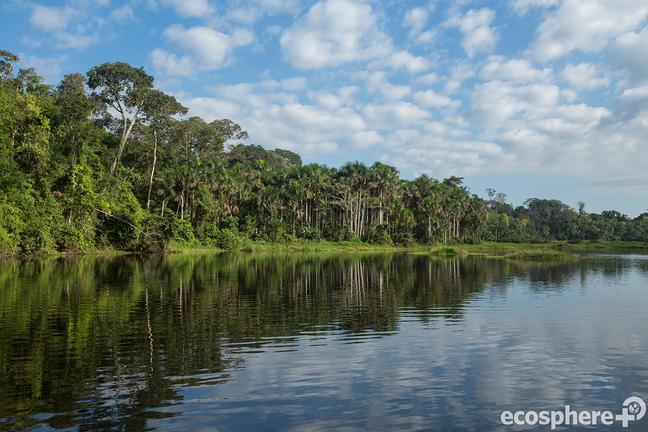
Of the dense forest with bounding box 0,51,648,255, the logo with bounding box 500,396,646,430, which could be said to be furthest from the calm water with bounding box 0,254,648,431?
the dense forest with bounding box 0,51,648,255

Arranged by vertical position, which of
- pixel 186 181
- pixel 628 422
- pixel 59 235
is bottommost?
pixel 628 422

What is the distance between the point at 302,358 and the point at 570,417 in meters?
6.45

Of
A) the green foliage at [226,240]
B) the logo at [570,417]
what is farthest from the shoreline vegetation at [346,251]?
the logo at [570,417]

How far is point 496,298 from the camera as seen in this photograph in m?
26.7

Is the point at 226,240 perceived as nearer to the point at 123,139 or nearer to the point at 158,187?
the point at 158,187

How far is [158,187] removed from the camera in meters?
75.2

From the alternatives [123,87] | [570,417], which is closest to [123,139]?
[123,87]

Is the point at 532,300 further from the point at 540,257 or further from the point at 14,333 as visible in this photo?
the point at 540,257

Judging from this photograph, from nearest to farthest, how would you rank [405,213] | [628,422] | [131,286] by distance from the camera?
[628,422], [131,286], [405,213]

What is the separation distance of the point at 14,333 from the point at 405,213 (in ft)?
281

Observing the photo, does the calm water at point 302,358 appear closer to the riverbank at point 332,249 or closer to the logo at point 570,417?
the logo at point 570,417

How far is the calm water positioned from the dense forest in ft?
96.0

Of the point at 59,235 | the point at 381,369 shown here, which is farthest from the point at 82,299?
the point at 59,235

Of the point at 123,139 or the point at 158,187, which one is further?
the point at 158,187
